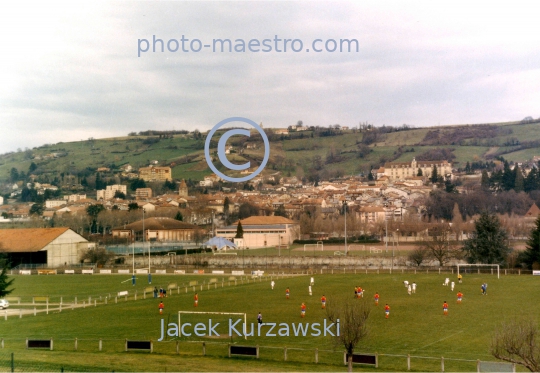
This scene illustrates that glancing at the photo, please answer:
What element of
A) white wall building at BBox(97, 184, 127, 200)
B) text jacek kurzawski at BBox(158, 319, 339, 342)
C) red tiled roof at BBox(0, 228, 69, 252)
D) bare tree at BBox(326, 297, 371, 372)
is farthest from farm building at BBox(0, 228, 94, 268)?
white wall building at BBox(97, 184, 127, 200)

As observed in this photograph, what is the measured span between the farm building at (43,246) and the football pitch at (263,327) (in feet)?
71.4

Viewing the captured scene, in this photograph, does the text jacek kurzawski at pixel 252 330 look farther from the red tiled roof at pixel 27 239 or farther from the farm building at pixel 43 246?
the red tiled roof at pixel 27 239

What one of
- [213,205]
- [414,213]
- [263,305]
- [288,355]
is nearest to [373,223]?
[414,213]

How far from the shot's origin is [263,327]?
3369cm

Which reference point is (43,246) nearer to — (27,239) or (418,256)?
(27,239)

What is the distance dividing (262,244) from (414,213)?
4843cm

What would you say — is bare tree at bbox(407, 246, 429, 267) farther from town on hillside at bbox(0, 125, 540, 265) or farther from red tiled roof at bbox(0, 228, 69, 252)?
red tiled roof at bbox(0, 228, 69, 252)

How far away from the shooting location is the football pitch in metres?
25.4

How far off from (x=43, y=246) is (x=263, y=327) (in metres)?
53.4

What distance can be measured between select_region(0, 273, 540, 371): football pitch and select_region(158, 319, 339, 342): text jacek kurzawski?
0.13 m

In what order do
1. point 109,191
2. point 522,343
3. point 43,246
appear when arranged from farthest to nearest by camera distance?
point 109,191
point 43,246
point 522,343

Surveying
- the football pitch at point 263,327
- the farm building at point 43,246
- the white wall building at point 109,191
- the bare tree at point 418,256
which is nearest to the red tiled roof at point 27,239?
the farm building at point 43,246

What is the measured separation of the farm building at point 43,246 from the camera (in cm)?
7968

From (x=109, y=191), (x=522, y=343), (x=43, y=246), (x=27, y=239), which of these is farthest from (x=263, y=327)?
(x=109, y=191)
